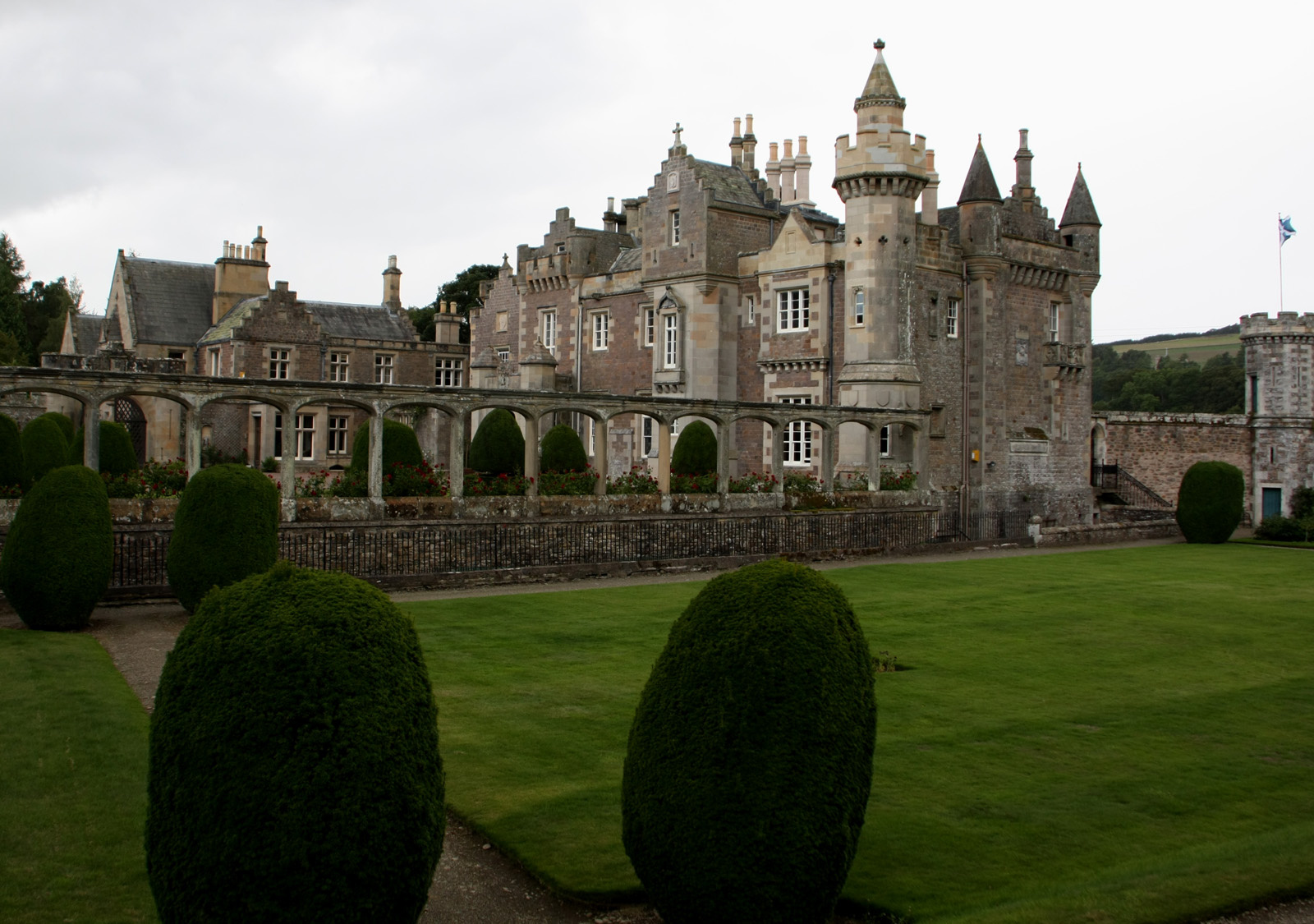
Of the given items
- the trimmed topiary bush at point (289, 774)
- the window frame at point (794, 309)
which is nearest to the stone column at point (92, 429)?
the trimmed topiary bush at point (289, 774)

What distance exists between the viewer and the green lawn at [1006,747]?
714 cm

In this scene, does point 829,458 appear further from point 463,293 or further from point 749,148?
point 463,293

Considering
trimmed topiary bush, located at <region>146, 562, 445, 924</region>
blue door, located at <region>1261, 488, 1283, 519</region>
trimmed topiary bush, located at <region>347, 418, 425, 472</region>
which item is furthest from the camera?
blue door, located at <region>1261, 488, 1283, 519</region>

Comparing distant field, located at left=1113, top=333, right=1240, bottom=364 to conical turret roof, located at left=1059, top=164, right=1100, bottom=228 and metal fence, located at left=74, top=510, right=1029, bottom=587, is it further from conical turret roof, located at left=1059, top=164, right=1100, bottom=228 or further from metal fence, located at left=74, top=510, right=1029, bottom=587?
metal fence, located at left=74, top=510, right=1029, bottom=587

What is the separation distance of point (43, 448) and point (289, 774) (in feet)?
85.2

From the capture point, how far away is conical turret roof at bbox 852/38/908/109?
31.5 m

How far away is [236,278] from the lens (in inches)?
1861

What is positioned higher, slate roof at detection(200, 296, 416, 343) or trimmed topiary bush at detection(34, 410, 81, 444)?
slate roof at detection(200, 296, 416, 343)

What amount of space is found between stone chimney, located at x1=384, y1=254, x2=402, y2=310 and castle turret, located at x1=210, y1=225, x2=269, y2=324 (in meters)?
6.18

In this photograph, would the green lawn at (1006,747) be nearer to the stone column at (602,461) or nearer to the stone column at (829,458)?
the stone column at (602,461)

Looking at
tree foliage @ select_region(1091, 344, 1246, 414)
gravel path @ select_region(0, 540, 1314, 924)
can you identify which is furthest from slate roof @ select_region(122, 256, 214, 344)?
tree foliage @ select_region(1091, 344, 1246, 414)

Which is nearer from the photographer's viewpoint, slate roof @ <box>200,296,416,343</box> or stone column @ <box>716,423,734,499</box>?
stone column @ <box>716,423,734,499</box>

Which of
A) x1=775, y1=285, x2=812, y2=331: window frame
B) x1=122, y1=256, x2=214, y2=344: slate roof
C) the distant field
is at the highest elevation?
the distant field

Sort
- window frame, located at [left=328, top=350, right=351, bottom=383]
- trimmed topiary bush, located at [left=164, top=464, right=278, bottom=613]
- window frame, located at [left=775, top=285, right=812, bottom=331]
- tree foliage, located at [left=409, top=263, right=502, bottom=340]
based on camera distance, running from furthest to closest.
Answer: tree foliage, located at [left=409, top=263, right=502, bottom=340]
window frame, located at [left=328, top=350, right=351, bottom=383]
window frame, located at [left=775, top=285, right=812, bottom=331]
trimmed topiary bush, located at [left=164, top=464, right=278, bottom=613]
